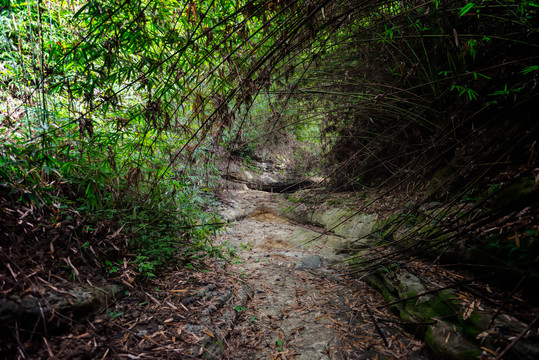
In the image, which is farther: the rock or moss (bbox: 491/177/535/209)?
the rock

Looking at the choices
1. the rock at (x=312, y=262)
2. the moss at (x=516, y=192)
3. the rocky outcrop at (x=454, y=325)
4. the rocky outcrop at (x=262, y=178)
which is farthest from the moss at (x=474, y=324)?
the rocky outcrop at (x=262, y=178)

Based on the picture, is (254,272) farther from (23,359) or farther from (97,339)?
(23,359)

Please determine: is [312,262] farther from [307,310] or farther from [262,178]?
[262,178]

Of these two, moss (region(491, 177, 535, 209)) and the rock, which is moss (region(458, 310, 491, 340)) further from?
the rock

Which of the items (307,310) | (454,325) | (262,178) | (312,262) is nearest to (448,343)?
(454,325)

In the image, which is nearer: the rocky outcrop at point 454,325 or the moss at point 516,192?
the rocky outcrop at point 454,325

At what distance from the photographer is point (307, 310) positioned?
218 cm

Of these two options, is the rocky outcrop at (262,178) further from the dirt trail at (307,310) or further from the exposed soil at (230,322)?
the exposed soil at (230,322)

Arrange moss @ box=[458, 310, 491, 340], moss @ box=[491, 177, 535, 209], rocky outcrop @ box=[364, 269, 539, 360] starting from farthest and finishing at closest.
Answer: moss @ box=[491, 177, 535, 209], moss @ box=[458, 310, 491, 340], rocky outcrop @ box=[364, 269, 539, 360]

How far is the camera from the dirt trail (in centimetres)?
168

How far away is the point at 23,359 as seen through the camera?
1.01 m

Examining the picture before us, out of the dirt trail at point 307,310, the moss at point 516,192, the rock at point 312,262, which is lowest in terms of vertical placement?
the rock at point 312,262

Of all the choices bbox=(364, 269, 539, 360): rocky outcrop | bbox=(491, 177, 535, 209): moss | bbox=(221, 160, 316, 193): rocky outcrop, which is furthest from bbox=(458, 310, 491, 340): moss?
bbox=(221, 160, 316, 193): rocky outcrop

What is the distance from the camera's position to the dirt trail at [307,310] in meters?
1.68
